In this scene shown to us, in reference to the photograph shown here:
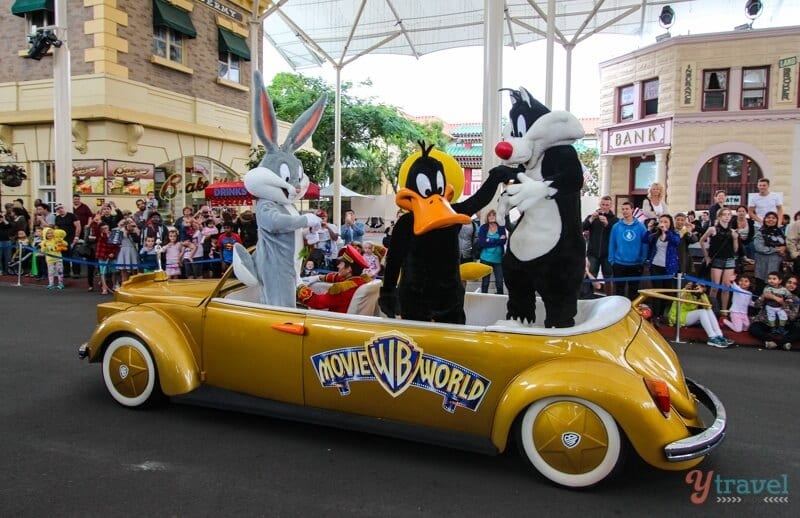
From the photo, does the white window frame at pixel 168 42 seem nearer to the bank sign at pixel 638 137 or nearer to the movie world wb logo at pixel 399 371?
the movie world wb logo at pixel 399 371

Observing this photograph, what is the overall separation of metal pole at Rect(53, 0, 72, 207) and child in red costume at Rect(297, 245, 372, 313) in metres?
9.11

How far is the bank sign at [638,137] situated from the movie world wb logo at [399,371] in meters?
16.6

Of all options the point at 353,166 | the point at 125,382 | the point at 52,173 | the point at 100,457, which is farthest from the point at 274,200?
the point at 353,166

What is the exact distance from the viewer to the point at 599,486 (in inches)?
119

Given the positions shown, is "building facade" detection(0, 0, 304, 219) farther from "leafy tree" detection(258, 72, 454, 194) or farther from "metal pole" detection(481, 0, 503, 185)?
"leafy tree" detection(258, 72, 454, 194)

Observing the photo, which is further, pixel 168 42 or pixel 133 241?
pixel 168 42

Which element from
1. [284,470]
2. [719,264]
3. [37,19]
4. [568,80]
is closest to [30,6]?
[37,19]

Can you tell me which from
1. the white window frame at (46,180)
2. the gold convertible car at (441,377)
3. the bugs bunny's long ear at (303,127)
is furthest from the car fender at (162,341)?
the white window frame at (46,180)

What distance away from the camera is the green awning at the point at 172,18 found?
13.8 metres

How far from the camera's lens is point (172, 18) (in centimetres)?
1408

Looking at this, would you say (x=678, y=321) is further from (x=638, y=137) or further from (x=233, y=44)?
(x=233, y=44)

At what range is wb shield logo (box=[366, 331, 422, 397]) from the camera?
325cm

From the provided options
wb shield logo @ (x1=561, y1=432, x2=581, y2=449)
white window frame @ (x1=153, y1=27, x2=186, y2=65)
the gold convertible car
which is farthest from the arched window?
wb shield logo @ (x1=561, y1=432, x2=581, y2=449)

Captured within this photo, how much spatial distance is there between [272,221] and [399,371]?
1695 mm
